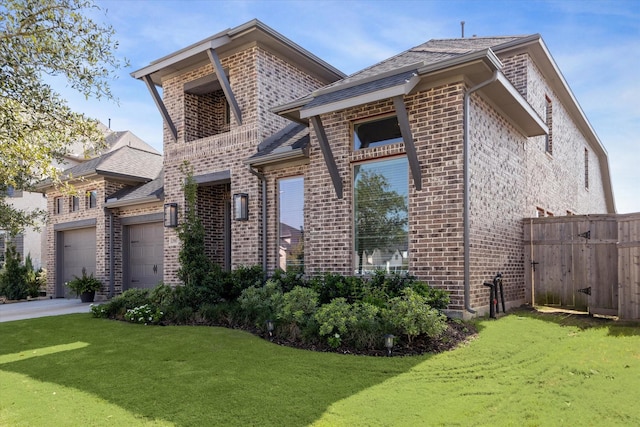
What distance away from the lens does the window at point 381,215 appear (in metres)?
7.80

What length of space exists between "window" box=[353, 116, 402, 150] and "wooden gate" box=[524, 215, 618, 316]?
3831 mm

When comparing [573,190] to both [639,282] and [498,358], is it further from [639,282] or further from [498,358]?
[498,358]

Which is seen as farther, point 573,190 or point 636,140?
point 636,140

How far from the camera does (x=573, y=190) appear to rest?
49.8ft

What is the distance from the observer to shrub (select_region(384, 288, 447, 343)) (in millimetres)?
5613

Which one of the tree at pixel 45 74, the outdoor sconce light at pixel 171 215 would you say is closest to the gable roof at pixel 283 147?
the outdoor sconce light at pixel 171 215

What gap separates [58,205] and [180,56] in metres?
9.09

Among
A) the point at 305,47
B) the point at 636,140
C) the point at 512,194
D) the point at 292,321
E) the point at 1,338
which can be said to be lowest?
the point at 1,338

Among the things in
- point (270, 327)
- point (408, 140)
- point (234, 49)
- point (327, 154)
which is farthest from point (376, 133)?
point (234, 49)

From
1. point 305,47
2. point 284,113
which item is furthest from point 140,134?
point 284,113

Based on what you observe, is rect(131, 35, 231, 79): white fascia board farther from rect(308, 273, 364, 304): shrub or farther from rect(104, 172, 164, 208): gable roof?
rect(308, 273, 364, 304): shrub

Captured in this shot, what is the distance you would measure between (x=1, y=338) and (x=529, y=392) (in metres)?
8.53

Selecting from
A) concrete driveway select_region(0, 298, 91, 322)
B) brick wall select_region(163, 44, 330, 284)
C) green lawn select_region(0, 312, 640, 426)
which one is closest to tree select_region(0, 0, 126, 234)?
green lawn select_region(0, 312, 640, 426)

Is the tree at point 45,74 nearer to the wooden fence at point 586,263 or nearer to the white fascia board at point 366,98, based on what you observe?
the white fascia board at point 366,98
